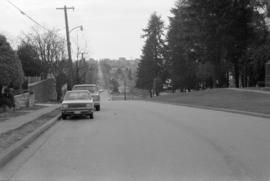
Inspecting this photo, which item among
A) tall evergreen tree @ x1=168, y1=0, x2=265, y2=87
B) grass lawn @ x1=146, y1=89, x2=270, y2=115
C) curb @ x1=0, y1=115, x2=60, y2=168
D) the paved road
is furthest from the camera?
tall evergreen tree @ x1=168, y1=0, x2=265, y2=87

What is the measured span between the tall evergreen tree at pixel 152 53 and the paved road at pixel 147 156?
8846 centimetres

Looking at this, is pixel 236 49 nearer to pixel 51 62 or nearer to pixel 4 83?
pixel 51 62

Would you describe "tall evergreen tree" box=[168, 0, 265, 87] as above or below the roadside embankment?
above

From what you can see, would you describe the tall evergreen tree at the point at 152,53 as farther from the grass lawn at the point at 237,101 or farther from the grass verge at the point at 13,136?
the grass verge at the point at 13,136

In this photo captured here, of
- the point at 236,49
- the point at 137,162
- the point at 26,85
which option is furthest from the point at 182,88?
the point at 137,162

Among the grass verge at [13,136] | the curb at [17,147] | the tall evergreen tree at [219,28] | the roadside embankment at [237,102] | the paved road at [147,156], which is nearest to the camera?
the paved road at [147,156]

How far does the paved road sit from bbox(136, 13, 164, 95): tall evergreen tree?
8846 cm

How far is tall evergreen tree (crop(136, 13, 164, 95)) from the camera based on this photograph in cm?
10650

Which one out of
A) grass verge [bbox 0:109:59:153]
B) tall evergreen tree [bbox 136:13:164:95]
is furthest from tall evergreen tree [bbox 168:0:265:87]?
grass verge [bbox 0:109:59:153]

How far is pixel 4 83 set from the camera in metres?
27.0

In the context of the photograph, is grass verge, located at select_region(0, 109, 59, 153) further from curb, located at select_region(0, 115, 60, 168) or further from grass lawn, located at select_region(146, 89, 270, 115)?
grass lawn, located at select_region(146, 89, 270, 115)

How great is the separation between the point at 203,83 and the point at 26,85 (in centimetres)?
6593

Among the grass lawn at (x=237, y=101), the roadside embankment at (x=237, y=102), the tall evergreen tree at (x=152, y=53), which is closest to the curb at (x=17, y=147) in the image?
the roadside embankment at (x=237, y=102)

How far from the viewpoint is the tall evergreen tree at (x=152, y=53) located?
106 meters
